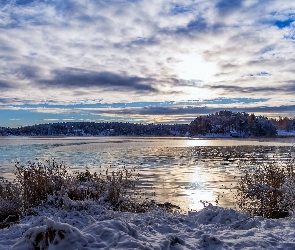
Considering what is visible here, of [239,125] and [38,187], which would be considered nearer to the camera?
[38,187]

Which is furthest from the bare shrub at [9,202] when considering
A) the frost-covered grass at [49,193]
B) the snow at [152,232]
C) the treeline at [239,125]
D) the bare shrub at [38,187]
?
the treeline at [239,125]

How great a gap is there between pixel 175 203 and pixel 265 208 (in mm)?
4447

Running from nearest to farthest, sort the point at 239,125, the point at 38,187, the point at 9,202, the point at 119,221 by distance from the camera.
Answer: the point at 119,221, the point at 9,202, the point at 38,187, the point at 239,125

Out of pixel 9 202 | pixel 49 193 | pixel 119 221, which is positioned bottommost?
pixel 9 202

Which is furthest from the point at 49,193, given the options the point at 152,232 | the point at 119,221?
the point at 152,232

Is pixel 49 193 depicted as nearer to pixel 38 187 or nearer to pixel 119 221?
pixel 38 187

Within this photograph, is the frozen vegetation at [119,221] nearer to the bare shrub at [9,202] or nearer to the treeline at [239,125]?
the bare shrub at [9,202]

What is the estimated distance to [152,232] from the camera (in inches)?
321

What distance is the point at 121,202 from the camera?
13.0 m

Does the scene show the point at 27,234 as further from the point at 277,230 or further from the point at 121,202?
the point at 121,202

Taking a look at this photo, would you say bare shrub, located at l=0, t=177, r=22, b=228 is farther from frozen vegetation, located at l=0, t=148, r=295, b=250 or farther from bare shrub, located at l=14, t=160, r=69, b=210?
bare shrub, located at l=14, t=160, r=69, b=210

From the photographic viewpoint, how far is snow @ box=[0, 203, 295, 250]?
6551 mm

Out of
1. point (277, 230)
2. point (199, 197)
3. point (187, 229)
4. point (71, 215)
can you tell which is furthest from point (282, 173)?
point (71, 215)

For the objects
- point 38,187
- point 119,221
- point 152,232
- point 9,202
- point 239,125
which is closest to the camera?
point 119,221
